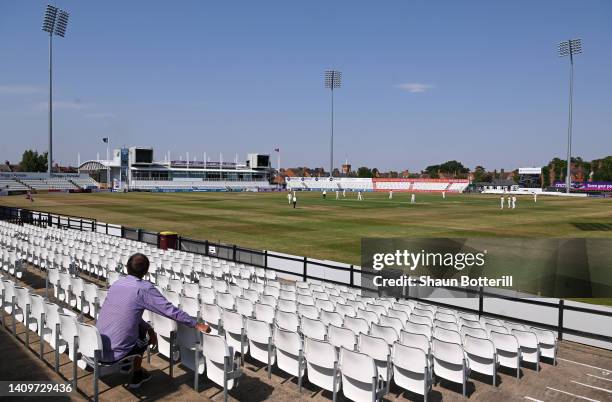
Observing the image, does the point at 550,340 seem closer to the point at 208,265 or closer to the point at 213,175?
the point at 208,265

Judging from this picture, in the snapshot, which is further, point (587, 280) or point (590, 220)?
point (590, 220)

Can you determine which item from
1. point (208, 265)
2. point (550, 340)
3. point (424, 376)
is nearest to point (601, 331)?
point (550, 340)

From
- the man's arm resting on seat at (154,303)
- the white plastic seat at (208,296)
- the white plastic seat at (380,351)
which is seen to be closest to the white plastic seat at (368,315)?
the white plastic seat at (380,351)

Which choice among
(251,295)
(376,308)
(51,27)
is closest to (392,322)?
(376,308)

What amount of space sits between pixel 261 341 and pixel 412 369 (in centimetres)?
219

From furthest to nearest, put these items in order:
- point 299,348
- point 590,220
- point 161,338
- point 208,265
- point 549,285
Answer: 1. point 590,220
2. point 549,285
3. point 208,265
4. point 161,338
5. point 299,348

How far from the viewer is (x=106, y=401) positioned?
5.41m

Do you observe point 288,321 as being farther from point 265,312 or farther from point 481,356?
point 481,356

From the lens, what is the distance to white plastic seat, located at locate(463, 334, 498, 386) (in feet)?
20.5

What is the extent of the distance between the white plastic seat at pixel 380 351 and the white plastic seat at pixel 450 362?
712 millimetres

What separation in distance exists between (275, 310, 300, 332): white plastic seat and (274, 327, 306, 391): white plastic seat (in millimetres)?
811

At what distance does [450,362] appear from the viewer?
5969mm

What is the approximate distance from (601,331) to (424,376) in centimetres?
578

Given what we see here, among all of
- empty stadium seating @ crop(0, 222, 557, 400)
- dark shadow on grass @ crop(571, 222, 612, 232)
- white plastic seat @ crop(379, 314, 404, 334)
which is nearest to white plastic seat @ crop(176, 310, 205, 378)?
empty stadium seating @ crop(0, 222, 557, 400)
